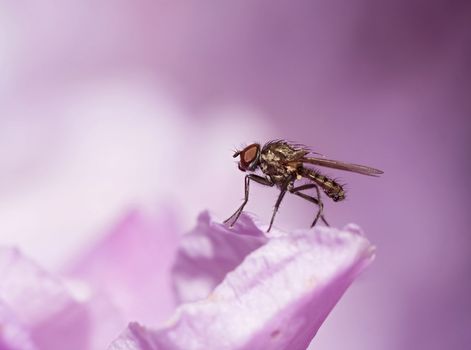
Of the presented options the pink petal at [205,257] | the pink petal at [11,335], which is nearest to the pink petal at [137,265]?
the pink petal at [205,257]

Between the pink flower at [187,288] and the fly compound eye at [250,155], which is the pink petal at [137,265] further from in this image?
the fly compound eye at [250,155]

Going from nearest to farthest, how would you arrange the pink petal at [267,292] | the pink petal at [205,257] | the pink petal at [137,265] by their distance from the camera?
the pink petal at [267,292] → the pink petal at [205,257] → the pink petal at [137,265]

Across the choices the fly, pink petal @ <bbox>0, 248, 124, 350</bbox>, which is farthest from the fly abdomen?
pink petal @ <bbox>0, 248, 124, 350</bbox>

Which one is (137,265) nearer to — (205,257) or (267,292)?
(205,257)

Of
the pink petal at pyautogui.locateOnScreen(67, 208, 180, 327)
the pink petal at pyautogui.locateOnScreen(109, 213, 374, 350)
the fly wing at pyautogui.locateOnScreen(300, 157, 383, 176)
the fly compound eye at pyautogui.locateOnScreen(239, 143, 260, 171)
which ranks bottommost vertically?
the pink petal at pyautogui.locateOnScreen(109, 213, 374, 350)

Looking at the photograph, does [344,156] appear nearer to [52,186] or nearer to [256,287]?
[52,186]

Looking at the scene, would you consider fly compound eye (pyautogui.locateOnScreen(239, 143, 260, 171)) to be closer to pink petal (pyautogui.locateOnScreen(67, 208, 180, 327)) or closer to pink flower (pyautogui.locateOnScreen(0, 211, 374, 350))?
pink flower (pyautogui.locateOnScreen(0, 211, 374, 350))
